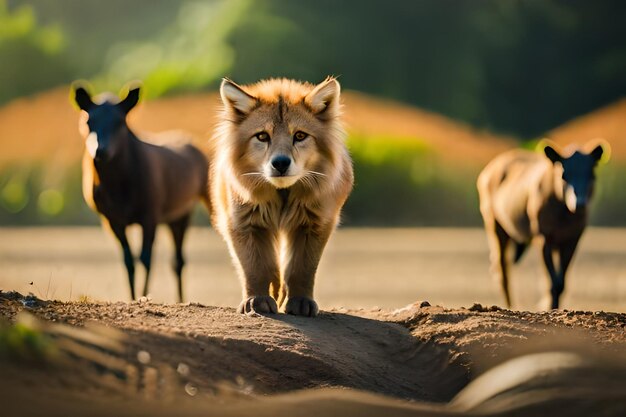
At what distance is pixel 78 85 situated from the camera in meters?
10.2

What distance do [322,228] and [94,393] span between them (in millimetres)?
3297

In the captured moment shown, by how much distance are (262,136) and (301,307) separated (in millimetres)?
1366

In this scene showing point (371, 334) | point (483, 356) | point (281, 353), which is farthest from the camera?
point (371, 334)

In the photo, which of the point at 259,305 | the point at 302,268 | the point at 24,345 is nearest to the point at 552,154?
the point at 302,268

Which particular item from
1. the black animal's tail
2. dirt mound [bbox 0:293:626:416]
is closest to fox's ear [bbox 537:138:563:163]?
the black animal's tail

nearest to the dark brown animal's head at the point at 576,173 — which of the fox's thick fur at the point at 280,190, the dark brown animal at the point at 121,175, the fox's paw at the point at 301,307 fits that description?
the fox's thick fur at the point at 280,190

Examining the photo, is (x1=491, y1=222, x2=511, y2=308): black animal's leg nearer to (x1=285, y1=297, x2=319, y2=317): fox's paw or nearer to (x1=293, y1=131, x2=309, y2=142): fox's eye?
(x1=285, y1=297, x2=319, y2=317): fox's paw

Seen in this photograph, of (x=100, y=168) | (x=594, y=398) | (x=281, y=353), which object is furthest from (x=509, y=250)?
(x=594, y=398)

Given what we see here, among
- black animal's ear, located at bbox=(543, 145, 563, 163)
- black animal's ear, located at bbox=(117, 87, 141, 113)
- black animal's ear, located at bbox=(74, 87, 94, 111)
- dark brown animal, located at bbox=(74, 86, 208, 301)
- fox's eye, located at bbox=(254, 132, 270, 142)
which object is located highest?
black animal's ear, located at bbox=(117, 87, 141, 113)

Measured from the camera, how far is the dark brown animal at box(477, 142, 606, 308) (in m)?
10.6

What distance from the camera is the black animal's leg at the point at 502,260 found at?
12219mm

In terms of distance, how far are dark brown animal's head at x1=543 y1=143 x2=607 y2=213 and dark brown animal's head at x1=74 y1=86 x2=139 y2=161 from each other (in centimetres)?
477

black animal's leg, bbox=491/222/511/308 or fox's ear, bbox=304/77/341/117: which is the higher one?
black animal's leg, bbox=491/222/511/308

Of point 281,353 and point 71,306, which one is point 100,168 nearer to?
point 71,306
